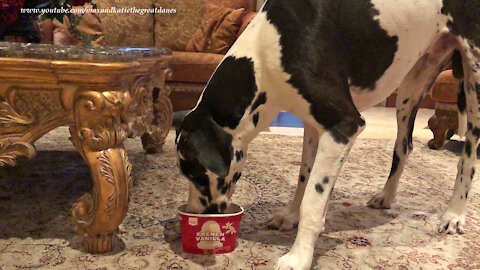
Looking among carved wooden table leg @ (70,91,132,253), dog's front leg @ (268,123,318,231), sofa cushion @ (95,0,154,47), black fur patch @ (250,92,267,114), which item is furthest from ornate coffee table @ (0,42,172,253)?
sofa cushion @ (95,0,154,47)

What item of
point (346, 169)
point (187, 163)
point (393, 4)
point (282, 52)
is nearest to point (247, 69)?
point (282, 52)

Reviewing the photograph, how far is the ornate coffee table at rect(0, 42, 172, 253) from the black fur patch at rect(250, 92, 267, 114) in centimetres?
39

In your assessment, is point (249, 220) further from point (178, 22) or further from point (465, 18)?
point (178, 22)

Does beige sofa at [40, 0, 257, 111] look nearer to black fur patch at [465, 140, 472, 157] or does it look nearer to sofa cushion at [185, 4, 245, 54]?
sofa cushion at [185, 4, 245, 54]

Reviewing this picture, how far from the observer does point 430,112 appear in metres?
4.86

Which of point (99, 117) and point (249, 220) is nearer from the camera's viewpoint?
point (99, 117)

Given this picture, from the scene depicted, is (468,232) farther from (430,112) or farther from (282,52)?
(430,112)

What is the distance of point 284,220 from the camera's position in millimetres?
1665

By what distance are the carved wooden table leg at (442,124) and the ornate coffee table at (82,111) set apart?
251 centimetres

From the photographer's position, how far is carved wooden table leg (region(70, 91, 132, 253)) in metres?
1.30

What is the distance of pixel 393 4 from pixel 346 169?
4.16 feet

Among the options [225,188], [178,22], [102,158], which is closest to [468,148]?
[225,188]

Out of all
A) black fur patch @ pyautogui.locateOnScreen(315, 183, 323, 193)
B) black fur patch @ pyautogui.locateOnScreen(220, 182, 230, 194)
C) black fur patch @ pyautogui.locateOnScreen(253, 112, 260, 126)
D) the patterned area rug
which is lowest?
the patterned area rug

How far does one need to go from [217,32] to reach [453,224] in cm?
245
